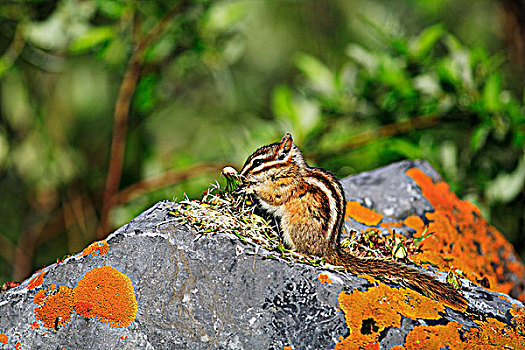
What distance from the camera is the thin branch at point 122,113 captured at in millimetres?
5973

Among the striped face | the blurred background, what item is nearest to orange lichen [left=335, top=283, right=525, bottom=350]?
the striped face

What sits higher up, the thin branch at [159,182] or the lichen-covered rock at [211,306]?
the lichen-covered rock at [211,306]

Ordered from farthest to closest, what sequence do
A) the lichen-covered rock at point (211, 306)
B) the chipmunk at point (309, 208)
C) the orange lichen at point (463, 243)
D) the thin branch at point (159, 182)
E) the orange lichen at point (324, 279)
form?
the thin branch at point (159, 182) → the orange lichen at point (463, 243) → the chipmunk at point (309, 208) → the orange lichen at point (324, 279) → the lichen-covered rock at point (211, 306)

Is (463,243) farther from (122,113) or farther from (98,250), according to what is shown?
(122,113)

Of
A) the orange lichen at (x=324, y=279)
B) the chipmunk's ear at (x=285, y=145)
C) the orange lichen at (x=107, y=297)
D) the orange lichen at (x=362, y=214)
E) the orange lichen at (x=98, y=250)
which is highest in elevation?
the chipmunk's ear at (x=285, y=145)

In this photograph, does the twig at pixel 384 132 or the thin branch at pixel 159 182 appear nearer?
the twig at pixel 384 132

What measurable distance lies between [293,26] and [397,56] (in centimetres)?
471

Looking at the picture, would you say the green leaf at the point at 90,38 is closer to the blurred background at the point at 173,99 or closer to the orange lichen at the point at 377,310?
the blurred background at the point at 173,99

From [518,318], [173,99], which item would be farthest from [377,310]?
[173,99]

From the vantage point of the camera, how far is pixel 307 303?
102 inches

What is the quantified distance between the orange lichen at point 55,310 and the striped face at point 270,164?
4.03 ft

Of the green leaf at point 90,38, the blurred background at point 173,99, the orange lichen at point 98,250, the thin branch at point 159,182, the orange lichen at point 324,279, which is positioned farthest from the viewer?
the thin branch at point 159,182

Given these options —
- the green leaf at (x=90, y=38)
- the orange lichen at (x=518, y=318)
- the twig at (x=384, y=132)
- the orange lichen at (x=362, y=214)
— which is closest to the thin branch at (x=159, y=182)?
the twig at (x=384, y=132)

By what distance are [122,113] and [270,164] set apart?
3.06 metres
